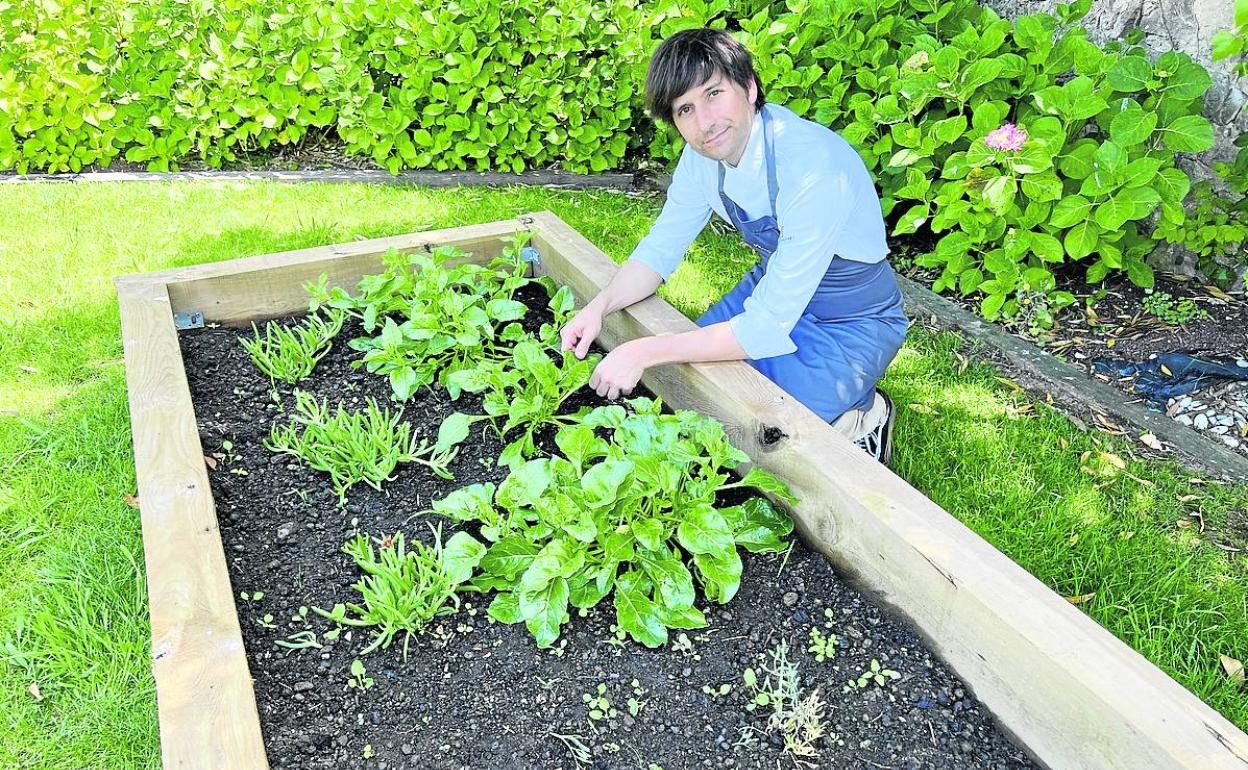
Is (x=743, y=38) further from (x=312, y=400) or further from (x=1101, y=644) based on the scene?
(x=1101, y=644)

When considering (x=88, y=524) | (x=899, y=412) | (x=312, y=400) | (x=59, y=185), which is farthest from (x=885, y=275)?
(x=59, y=185)

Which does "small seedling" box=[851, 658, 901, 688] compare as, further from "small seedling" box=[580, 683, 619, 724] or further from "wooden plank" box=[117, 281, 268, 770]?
"wooden plank" box=[117, 281, 268, 770]

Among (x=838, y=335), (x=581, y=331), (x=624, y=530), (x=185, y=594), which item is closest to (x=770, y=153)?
(x=838, y=335)

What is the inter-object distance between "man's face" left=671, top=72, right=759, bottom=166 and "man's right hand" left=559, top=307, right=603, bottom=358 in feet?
1.69

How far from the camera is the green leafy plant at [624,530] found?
1.65m

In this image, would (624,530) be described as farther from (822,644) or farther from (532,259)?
(532,259)

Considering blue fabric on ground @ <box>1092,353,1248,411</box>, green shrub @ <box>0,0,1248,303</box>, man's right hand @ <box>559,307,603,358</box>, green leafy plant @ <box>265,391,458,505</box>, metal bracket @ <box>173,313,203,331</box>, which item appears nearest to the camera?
green leafy plant @ <box>265,391,458,505</box>

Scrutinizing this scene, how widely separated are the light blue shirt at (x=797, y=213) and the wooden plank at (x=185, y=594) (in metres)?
1.22

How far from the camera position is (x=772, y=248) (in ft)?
8.63

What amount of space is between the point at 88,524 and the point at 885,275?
2231 mm

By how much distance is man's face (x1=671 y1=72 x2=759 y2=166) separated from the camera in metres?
2.18

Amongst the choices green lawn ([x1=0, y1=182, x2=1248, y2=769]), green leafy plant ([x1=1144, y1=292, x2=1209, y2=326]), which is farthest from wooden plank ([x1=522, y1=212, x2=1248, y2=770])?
green leafy plant ([x1=1144, y1=292, x2=1209, y2=326])

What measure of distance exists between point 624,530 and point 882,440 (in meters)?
1.27

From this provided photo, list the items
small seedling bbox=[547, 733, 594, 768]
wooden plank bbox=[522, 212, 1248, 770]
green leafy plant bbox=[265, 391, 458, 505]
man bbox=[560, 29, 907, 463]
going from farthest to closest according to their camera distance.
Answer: man bbox=[560, 29, 907, 463]
green leafy plant bbox=[265, 391, 458, 505]
small seedling bbox=[547, 733, 594, 768]
wooden plank bbox=[522, 212, 1248, 770]
